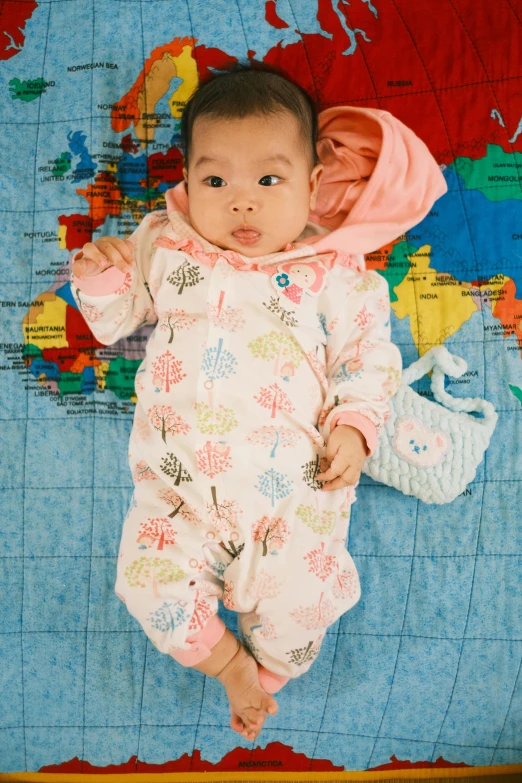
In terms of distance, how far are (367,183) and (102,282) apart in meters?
0.50

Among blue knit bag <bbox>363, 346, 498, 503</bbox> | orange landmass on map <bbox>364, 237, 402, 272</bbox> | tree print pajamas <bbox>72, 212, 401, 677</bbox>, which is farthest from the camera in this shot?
orange landmass on map <bbox>364, 237, 402, 272</bbox>

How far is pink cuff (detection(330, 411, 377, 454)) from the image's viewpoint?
1.07m

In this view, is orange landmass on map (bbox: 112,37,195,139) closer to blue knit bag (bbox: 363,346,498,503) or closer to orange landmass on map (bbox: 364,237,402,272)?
orange landmass on map (bbox: 364,237,402,272)

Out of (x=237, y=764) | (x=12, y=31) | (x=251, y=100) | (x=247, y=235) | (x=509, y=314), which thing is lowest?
(x=237, y=764)

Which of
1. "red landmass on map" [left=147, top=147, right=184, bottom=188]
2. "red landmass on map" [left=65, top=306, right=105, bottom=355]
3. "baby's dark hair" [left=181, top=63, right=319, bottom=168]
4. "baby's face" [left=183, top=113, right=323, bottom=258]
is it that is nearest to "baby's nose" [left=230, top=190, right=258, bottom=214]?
"baby's face" [left=183, top=113, right=323, bottom=258]

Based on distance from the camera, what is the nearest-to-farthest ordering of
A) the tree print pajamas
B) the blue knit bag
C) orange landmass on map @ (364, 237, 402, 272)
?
the tree print pajamas < the blue knit bag < orange landmass on map @ (364, 237, 402, 272)

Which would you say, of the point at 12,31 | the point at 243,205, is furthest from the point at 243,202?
the point at 12,31

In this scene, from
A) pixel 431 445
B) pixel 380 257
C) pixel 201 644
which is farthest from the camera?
pixel 380 257

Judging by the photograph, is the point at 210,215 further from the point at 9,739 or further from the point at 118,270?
the point at 9,739

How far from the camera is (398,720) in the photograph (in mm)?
1201

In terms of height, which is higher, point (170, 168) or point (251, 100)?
point (251, 100)

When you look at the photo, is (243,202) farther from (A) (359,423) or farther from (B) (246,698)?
(B) (246,698)

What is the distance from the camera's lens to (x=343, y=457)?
106cm

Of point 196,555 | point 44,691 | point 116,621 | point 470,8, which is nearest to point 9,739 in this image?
point 44,691
